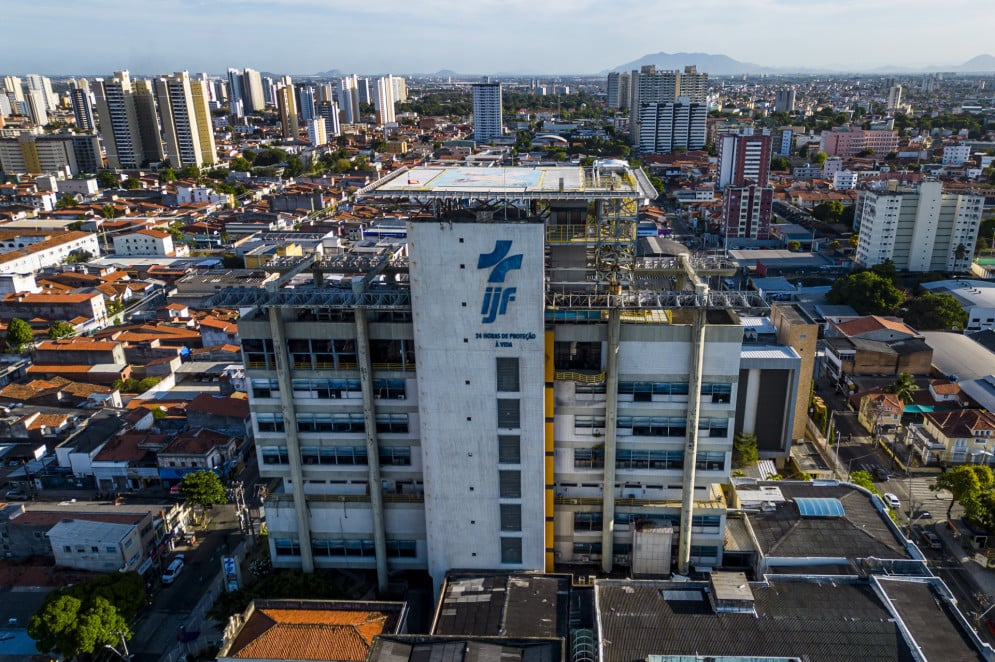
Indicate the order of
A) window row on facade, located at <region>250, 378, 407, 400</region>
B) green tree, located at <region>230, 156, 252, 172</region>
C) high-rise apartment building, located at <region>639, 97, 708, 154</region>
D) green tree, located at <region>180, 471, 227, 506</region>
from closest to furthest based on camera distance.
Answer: window row on facade, located at <region>250, 378, 407, 400</region> < green tree, located at <region>180, 471, 227, 506</region> < green tree, located at <region>230, 156, 252, 172</region> < high-rise apartment building, located at <region>639, 97, 708, 154</region>

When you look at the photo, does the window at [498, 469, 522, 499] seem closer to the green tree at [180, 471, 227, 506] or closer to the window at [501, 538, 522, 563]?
the window at [501, 538, 522, 563]

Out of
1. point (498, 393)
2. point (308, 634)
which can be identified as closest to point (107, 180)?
point (308, 634)

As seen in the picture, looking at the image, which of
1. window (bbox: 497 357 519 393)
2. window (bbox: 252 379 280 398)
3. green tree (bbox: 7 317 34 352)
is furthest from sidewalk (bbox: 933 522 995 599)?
green tree (bbox: 7 317 34 352)

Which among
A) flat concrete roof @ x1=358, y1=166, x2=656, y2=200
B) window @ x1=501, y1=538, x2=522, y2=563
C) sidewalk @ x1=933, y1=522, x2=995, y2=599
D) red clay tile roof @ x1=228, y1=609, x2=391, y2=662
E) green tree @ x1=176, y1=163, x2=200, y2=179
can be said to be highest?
flat concrete roof @ x1=358, y1=166, x2=656, y2=200

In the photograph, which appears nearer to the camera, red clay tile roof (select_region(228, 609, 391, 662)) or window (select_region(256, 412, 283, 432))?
red clay tile roof (select_region(228, 609, 391, 662))

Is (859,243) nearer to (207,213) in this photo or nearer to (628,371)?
(628,371)
